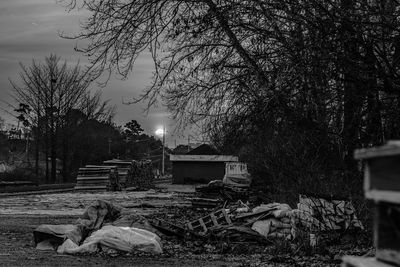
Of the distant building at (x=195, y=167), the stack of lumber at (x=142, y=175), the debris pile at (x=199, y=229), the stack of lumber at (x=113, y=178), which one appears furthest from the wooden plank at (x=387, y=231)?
the distant building at (x=195, y=167)

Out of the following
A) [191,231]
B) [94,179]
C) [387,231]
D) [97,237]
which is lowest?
[191,231]

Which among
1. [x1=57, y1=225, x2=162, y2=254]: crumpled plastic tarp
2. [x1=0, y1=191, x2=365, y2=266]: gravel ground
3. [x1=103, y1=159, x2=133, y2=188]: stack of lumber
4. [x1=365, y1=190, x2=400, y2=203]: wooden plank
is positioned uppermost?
[x1=365, y1=190, x2=400, y2=203]: wooden plank

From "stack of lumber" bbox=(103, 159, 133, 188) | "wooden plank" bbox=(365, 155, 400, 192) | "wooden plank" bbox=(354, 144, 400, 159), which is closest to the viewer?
"wooden plank" bbox=(354, 144, 400, 159)

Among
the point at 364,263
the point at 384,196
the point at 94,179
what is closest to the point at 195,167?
the point at 94,179

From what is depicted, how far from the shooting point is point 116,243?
980 centimetres

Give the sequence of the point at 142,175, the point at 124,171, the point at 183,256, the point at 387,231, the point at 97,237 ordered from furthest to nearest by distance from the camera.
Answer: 1. the point at 142,175
2. the point at 124,171
3. the point at 97,237
4. the point at 183,256
5. the point at 387,231

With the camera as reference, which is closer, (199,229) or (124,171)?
(199,229)

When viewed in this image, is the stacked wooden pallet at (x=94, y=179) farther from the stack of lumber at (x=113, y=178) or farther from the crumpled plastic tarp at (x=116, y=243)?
the crumpled plastic tarp at (x=116, y=243)

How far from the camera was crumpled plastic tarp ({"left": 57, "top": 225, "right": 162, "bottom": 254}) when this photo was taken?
385 inches

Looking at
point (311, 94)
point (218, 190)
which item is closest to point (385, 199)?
point (311, 94)

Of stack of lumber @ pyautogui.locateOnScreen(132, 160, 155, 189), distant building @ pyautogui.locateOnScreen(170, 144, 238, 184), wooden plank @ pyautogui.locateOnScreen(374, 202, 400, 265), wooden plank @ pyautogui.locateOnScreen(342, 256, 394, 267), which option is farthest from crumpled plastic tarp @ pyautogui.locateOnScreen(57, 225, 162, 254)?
distant building @ pyautogui.locateOnScreen(170, 144, 238, 184)

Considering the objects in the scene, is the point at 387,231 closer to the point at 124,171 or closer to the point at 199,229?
the point at 199,229

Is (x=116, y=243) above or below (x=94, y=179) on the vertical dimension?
below

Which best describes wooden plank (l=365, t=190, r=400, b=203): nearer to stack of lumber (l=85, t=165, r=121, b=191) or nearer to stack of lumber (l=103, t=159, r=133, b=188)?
stack of lumber (l=85, t=165, r=121, b=191)
